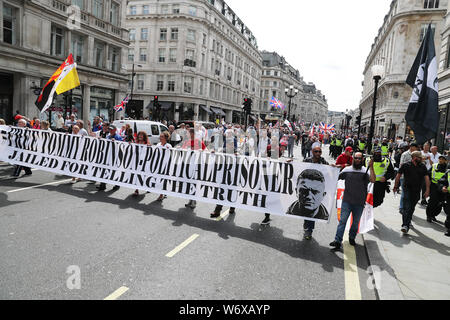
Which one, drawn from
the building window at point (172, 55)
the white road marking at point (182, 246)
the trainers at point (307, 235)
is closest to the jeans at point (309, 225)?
the trainers at point (307, 235)

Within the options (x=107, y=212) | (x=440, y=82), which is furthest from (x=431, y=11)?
(x=107, y=212)

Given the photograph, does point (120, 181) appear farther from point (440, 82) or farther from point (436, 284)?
point (440, 82)

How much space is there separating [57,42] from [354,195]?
1016 inches

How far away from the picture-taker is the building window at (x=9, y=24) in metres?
19.7

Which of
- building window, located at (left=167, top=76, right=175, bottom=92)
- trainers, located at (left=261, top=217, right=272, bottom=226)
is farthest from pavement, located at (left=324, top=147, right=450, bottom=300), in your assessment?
building window, located at (left=167, top=76, right=175, bottom=92)

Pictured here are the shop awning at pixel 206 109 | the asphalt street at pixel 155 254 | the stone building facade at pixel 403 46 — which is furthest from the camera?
the shop awning at pixel 206 109

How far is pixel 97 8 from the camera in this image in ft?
88.9

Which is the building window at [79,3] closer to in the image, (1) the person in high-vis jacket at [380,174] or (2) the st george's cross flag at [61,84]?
(2) the st george's cross flag at [61,84]

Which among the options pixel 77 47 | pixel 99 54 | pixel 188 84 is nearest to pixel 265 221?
pixel 77 47

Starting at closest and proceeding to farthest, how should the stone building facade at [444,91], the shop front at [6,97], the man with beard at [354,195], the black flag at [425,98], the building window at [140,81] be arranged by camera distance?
the man with beard at [354,195]
the black flag at [425,98]
the stone building facade at [444,91]
the shop front at [6,97]
the building window at [140,81]

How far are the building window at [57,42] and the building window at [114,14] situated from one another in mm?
6285

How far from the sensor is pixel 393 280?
4484mm

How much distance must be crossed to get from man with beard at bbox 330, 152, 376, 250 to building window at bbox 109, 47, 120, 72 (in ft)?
95.0
